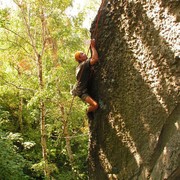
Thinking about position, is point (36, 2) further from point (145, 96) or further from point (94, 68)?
point (145, 96)

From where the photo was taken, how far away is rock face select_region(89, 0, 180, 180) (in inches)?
128

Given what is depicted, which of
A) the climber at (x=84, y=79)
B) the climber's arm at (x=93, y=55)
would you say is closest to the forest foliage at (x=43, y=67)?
the climber at (x=84, y=79)

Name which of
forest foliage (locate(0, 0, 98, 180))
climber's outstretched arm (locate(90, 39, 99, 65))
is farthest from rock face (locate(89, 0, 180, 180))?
forest foliage (locate(0, 0, 98, 180))

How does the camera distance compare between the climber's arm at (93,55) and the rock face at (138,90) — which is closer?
the rock face at (138,90)

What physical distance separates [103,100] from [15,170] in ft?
16.3

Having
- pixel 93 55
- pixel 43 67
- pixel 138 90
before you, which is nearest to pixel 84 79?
pixel 93 55

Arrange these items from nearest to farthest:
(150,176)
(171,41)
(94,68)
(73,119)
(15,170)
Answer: (171,41) < (150,176) < (94,68) < (15,170) < (73,119)

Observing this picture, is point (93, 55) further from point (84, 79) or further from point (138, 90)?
point (138, 90)

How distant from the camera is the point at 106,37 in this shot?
4016 millimetres

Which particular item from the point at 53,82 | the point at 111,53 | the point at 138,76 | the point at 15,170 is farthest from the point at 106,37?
the point at 15,170

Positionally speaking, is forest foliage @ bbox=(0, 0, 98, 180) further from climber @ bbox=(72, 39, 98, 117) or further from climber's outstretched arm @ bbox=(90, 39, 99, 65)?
climber's outstretched arm @ bbox=(90, 39, 99, 65)

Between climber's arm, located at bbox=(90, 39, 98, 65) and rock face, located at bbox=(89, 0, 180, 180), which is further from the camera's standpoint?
climber's arm, located at bbox=(90, 39, 98, 65)

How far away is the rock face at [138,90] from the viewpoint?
326 centimetres

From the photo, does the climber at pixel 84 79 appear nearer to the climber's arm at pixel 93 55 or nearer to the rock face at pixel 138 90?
the climber's arm at pixel 93 55
